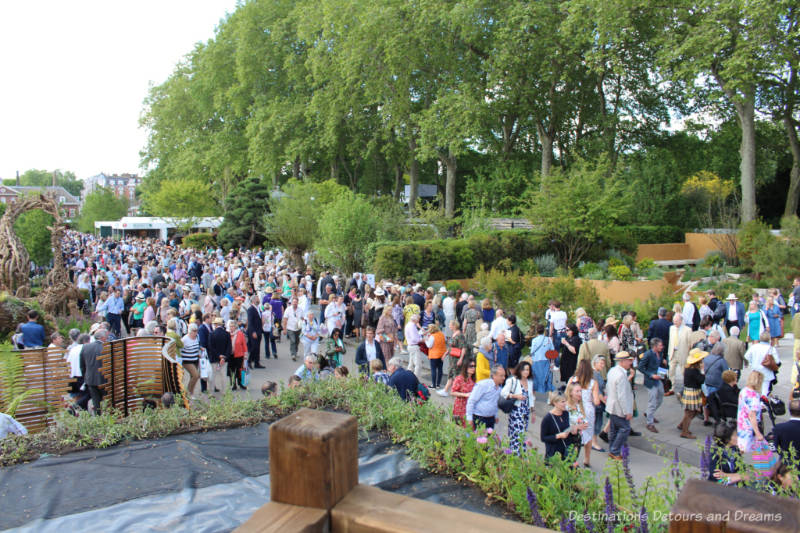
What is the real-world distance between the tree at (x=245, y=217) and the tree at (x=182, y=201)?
6647mm

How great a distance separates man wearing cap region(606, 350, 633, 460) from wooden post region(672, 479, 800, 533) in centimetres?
679

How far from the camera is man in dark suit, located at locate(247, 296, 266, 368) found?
41.1ft

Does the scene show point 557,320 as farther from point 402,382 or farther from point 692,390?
point 402,382

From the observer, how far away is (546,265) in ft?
79.3

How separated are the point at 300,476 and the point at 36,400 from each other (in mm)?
8144

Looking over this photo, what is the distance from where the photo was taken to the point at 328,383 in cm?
606

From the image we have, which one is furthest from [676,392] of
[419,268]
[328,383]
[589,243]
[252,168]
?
[252,168]

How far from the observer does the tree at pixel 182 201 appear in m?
46.4

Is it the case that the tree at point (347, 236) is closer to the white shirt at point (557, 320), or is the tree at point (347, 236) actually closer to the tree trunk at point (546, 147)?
the white shirt at point (557, 320)

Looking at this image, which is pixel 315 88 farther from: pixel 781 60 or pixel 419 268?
pixel 781 60

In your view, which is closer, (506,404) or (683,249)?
(506,404)

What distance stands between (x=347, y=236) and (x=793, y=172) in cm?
2519

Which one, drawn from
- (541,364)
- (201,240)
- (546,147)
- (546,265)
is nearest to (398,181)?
(546,147)

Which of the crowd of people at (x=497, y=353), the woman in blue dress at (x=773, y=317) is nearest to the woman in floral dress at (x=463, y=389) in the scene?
the crowd of people at (x=497, y=353)
